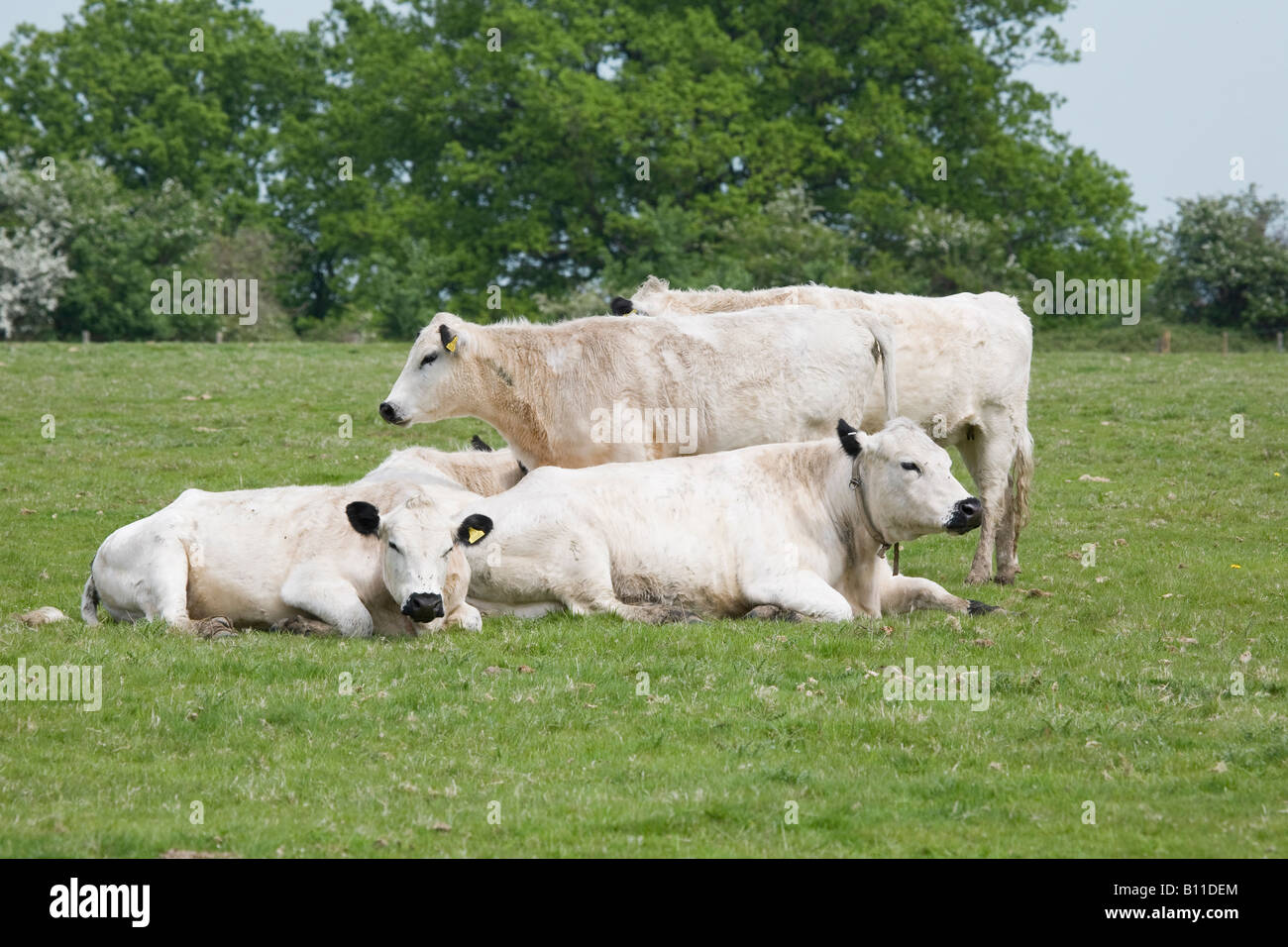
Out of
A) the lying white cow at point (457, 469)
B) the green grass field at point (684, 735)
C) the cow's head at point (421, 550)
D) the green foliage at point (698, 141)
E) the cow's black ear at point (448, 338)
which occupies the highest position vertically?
the green foliage at point (698, 141)

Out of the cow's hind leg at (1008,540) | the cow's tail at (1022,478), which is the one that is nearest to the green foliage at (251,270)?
the cow's tail at (1022,478)

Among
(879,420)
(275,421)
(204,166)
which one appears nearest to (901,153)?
(204,166)

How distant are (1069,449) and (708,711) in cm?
1697

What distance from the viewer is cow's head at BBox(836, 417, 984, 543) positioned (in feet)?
42.3

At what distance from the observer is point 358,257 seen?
7450 centimetres

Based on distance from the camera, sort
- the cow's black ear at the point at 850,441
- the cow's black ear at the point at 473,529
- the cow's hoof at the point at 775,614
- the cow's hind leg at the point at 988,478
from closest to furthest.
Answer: the cow's black ear at the point at 473,529 → the cow's hoof at the point at 775,614 → the cow's black ear at the point at 850,441 → the cow's hind leg at the point at 988,478

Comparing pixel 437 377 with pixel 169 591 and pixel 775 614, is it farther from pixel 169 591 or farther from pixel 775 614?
pixel 775 614

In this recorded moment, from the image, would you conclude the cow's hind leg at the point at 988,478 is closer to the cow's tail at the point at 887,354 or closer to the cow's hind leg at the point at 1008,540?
the cow's hind leg at the point at 1008,540

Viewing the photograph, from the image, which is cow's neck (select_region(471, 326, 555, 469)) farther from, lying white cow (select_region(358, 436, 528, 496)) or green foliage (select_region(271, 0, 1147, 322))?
green foliage (select_region(271, 0, 1147, 322))

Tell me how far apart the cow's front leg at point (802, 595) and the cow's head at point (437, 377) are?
3.82m

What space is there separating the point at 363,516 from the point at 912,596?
4.88 metres

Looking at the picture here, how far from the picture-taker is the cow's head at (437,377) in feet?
49.3

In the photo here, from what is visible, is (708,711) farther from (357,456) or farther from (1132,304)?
(1132,304)

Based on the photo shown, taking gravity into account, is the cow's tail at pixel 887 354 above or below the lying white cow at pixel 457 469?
above
